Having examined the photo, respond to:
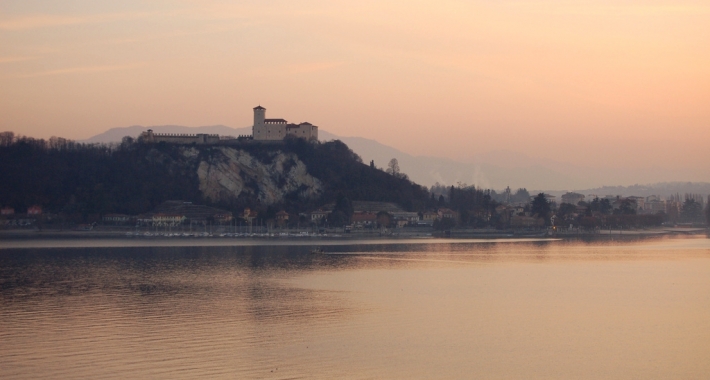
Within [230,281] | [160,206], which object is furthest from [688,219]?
[230,281]

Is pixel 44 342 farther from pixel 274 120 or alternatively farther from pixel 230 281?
pixel 274 120

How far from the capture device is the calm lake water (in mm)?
18312

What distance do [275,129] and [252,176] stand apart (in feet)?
26.6

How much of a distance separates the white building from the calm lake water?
66.1 meters

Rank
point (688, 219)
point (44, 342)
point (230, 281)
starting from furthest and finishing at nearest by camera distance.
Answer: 1. point (688, 219)
2. point (230, 281)
3. point (44, 342)

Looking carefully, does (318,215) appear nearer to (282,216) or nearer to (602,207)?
(282,216)

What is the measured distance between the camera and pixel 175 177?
346 ft

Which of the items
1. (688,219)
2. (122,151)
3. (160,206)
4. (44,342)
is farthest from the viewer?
(688,219)

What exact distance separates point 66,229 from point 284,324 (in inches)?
3092

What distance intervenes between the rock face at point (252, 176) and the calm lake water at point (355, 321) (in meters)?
61.0

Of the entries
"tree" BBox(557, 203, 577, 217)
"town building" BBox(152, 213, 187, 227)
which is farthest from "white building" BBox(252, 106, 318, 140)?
"tree" BBox(557, 203, 577, 217)

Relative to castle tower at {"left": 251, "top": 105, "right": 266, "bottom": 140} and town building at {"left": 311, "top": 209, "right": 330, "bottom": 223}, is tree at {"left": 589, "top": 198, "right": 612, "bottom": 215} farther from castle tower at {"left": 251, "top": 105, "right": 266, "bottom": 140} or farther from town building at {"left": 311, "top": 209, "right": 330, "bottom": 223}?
castle tower at {"left": 251, "top": 105, "right": 266, "bottom": 140}

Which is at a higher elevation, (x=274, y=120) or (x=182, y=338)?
(x=274, y=120)

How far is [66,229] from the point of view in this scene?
3760 inches
